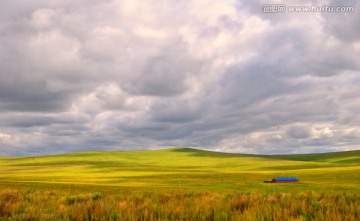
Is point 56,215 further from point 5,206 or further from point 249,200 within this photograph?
point 249,200

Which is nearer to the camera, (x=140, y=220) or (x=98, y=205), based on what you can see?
(x=140, y=220)

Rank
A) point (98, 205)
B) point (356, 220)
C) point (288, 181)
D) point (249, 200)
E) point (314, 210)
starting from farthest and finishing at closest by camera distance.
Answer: point (288, 181) → point (249, 200) → point (98, 205) → point (314, 210) → point (356, 220)

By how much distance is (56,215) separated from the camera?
39.7ft

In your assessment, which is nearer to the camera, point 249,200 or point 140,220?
point 140,220

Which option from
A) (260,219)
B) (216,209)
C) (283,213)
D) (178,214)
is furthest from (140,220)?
(283,213)

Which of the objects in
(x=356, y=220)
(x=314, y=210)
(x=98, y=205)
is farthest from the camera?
(x=98, y=205)

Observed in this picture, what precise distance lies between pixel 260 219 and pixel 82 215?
5159mm

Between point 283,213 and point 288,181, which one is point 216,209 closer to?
point 283,213

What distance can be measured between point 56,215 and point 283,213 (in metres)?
6.64

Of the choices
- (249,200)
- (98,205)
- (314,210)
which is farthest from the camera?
(249,200)

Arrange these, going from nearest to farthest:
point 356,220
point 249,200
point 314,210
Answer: point 356,220 → point 314,210 → point 249,200

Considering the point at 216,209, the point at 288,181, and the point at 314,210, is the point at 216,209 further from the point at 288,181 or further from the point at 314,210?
the point at 288,181

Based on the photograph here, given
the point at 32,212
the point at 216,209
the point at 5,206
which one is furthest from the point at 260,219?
the point at 5,206

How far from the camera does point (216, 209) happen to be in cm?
1280
